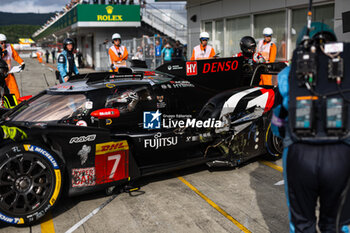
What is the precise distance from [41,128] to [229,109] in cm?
235

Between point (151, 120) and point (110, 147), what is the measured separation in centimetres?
70

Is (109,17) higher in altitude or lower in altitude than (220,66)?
higher

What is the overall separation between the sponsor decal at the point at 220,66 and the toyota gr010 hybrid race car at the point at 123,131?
2cm

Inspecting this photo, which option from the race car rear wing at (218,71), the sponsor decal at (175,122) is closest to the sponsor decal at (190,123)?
the sponsor decal at (175,122)

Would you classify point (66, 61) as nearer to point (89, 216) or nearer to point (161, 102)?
point (161, 102)

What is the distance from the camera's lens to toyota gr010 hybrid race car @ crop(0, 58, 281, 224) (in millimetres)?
3381

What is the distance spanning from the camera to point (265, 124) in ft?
16.2

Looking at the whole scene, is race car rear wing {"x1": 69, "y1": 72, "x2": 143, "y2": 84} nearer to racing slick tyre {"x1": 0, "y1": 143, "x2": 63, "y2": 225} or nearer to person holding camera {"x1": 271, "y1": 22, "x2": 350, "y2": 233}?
racing slick tyre {"x1": 0, "y1": 143, "x2": 63, "y2": 225}

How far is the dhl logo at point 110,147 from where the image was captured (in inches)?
148

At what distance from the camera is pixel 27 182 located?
3.37m

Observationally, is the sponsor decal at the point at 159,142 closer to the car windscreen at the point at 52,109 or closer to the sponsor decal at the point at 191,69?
the car windscreen at the point at 52,109

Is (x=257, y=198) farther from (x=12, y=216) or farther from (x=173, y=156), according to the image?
(x=12, y=216)

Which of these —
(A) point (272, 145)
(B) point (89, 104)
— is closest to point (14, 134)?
(B) point (89, 104)

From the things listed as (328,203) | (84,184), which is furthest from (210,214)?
(328,203)
